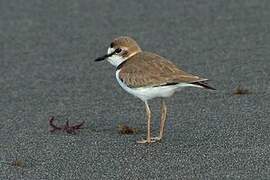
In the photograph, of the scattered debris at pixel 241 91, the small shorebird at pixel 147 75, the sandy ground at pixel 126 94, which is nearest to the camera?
the sandy ground at pixel 126 94

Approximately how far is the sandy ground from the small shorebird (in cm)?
42

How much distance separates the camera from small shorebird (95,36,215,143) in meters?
6.09

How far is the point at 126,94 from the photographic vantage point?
805cm

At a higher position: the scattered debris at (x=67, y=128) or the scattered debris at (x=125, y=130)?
the scattered debris at (x=67, y=128)

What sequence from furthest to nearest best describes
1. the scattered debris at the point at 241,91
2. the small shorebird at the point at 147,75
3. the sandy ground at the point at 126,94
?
the scattered debris at the point at 241,91 < the small shorebird at the point at 147,75 < the sandy ground at the point at 126,94

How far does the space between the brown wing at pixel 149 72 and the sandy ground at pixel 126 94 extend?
518mm

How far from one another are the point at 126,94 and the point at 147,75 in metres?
1.79

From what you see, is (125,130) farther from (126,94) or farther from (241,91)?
(241,91)

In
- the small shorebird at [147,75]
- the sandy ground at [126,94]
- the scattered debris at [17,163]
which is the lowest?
the sandy ground at [126,94]

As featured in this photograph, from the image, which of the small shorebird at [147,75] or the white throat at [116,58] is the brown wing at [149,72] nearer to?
the small shorebird at [147,75]

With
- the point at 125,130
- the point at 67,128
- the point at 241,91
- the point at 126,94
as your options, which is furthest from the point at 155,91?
the point at 126,94

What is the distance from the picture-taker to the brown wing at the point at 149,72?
6.11m

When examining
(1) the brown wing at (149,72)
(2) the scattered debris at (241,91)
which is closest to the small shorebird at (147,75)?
(1) the brown wing at (149,72)

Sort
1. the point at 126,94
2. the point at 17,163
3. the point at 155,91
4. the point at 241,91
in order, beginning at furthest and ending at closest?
the point at 126,94 → the point at 241,91 → the point at 155,91 → the point at 17,163
